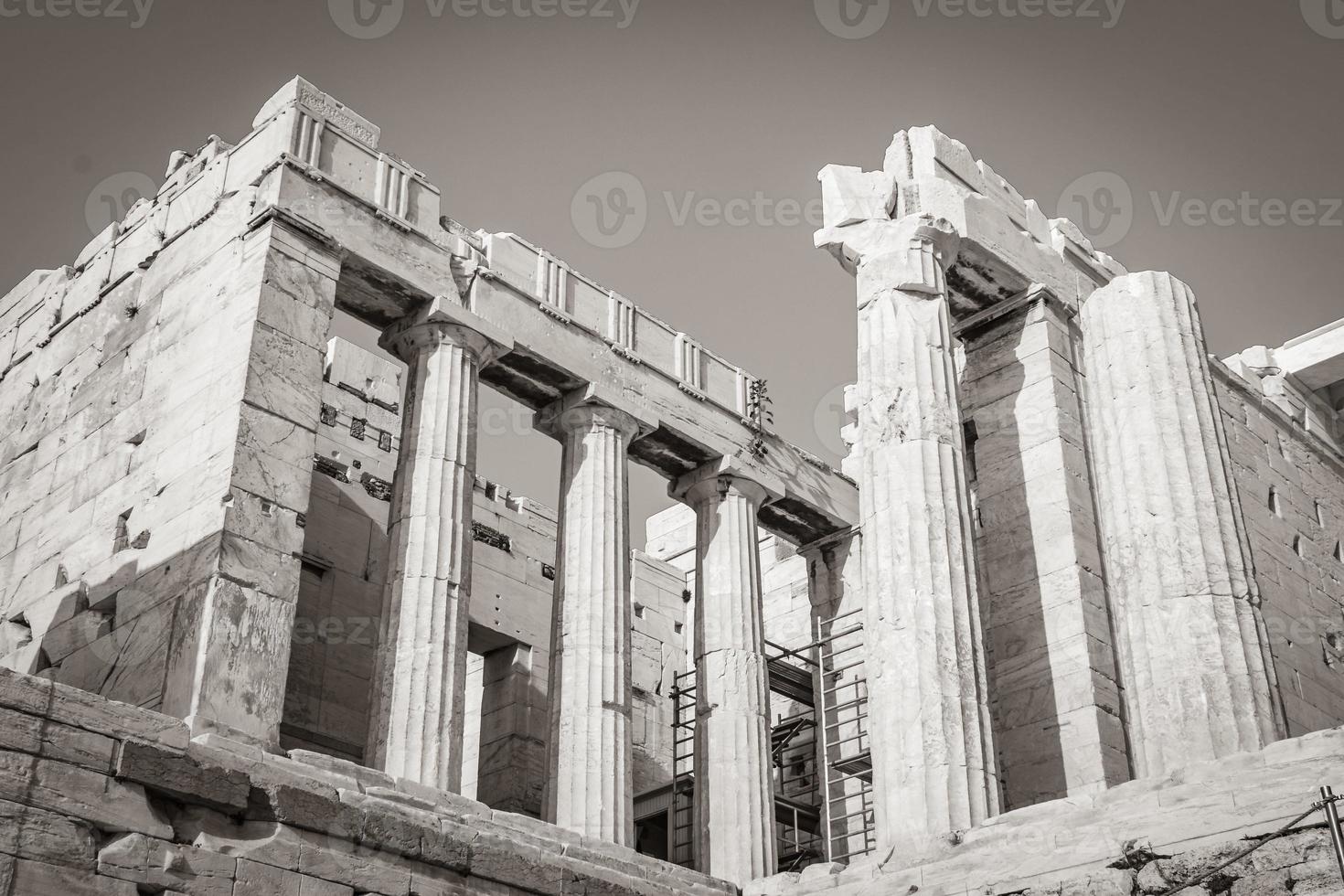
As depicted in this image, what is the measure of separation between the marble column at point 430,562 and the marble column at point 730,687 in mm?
4535

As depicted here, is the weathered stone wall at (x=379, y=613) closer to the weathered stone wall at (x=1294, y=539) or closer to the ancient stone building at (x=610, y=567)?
the ancient stone building at (x=610, y=567)

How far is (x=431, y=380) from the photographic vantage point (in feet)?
68.5

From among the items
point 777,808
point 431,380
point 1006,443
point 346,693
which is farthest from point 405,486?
point 777,808

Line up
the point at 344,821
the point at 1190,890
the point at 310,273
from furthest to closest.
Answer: the point at 310,273, the point at 344,821, the point at 1190,890

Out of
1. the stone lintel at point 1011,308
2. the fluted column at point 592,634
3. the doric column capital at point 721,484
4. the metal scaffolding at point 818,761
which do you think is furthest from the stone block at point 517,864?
the doric column capital at point 721,484

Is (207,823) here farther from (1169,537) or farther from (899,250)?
(899,250)

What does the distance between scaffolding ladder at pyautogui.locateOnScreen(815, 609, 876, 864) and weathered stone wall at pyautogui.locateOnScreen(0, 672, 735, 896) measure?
904 centimetres

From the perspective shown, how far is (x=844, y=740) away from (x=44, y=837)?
14.7 metres

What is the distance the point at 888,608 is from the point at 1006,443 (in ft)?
15.2

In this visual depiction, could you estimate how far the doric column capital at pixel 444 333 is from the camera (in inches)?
835

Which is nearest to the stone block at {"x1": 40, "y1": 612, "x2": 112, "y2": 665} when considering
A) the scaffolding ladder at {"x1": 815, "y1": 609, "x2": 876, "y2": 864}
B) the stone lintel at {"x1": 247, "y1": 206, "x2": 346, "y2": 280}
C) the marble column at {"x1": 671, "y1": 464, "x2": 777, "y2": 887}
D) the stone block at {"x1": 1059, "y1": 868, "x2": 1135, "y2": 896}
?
the stone lintel at {"x1": 247, "y1": 206, "x2": 346, "y2": 280}

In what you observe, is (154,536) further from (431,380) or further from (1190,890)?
(1190,890)

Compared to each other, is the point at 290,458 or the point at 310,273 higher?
the point at 310,273

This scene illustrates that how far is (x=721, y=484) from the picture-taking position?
2505cm
